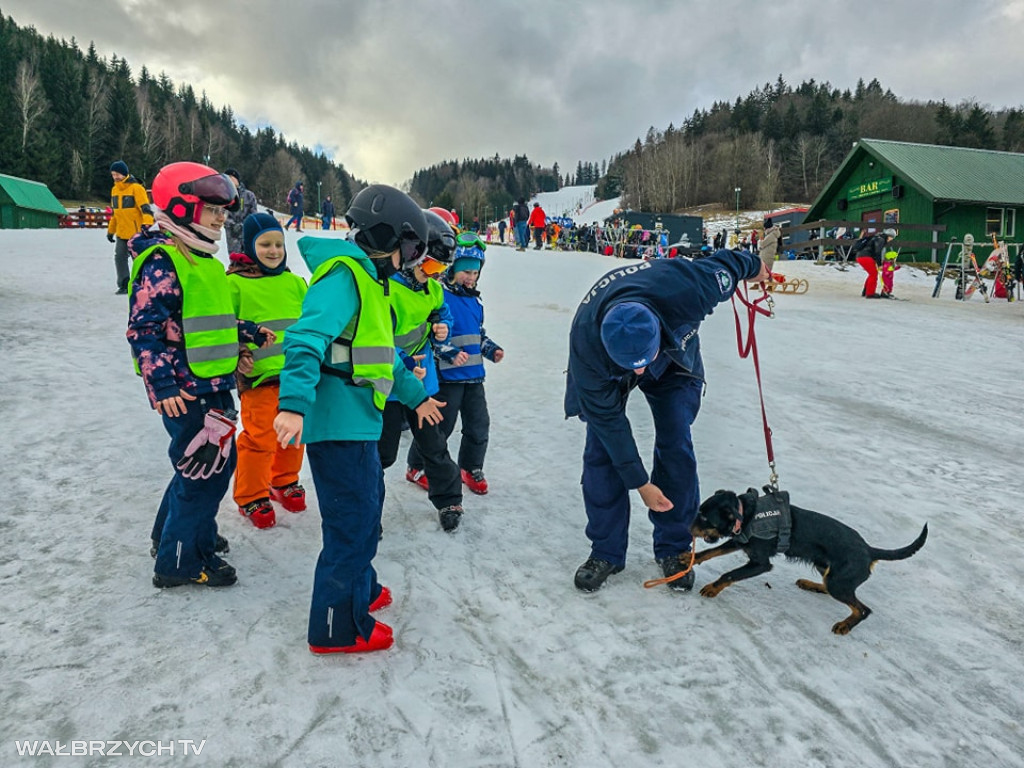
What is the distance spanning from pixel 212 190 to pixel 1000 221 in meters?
37.5

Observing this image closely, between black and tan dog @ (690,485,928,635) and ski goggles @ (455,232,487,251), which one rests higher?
ski goggles @ (455,232,487,251)

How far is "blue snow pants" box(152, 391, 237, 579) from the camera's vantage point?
111 inches

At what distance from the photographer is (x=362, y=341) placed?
236 cm

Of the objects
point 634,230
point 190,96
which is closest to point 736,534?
point 634,230

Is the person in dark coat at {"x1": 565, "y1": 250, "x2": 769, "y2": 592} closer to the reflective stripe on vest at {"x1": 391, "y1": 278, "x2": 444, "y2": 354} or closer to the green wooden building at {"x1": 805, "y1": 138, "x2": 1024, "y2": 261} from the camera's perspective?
the reflective stripe on vest at {"x1": 391, "y1": 278, "x2": 444, "y2": 354}

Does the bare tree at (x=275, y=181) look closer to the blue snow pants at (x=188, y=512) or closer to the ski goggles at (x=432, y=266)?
the ski goggles at (x=432, y=266)

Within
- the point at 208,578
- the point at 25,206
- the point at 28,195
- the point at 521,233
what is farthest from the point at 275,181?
the point at 208,578

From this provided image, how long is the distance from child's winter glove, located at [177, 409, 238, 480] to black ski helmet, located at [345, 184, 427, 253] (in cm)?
112

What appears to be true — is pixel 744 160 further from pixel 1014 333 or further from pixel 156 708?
pixel 156 708

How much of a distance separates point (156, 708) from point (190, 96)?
401 feet

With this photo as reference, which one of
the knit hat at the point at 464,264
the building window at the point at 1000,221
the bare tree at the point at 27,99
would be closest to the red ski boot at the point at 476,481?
the knit hat at the point at 464,264

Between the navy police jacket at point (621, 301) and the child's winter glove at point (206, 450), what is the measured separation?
1.71m

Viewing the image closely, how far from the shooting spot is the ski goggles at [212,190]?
2842 mm

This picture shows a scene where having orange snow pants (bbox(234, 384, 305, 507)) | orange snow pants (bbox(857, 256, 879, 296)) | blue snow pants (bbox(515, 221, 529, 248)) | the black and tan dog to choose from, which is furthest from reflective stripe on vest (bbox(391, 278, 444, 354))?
blue snow pants (bbox(515, 221, 529, 248))
